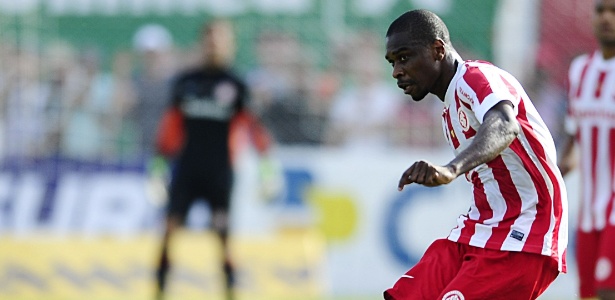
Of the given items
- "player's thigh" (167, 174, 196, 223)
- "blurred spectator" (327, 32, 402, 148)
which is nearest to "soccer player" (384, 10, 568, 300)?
"player's thigh" (167, 174, 196, 223)

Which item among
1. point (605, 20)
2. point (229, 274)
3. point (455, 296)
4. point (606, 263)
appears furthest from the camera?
point (229, 274)

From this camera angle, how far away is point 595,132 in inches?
277

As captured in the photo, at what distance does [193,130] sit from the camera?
1038cm

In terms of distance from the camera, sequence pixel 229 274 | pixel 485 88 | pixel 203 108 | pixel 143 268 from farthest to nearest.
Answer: pixel 143 268 → pixel 203 108 → pixel 229 274 → pixel 485 88

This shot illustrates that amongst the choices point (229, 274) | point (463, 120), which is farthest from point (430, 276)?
point (229, 274)

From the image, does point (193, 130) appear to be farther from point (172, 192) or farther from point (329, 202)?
point (329, 202)

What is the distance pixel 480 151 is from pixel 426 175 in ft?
1.39

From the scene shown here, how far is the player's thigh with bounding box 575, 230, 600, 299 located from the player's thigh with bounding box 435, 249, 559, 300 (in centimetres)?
233

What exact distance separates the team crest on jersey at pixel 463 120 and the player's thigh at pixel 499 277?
534mm

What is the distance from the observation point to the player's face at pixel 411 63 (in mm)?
4536

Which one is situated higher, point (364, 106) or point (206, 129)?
point (364, 106)

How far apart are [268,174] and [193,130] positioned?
0.91 meters

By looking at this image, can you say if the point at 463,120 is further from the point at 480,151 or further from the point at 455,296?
the point at 455,296

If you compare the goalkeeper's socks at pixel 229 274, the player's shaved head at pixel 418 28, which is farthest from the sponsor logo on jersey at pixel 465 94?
the goalkeeper's socks at pixel 229 274
